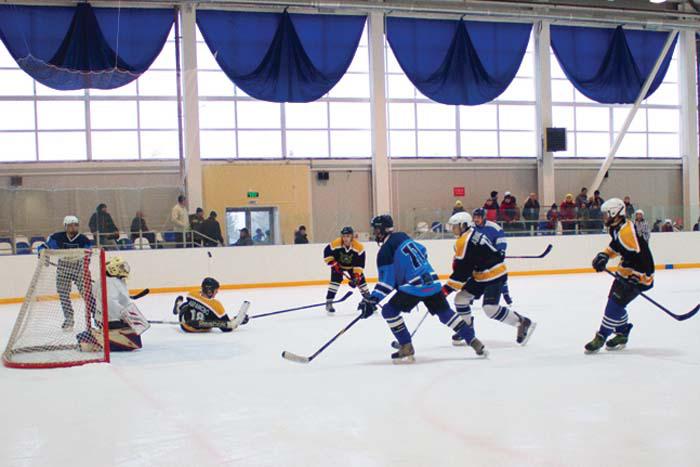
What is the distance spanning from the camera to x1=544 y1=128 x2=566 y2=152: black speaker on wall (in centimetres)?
1831

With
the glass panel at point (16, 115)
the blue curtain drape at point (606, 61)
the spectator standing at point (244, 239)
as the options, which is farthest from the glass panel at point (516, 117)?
the glass panel at point (16, 115)

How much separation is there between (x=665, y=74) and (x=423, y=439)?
59.3 ft

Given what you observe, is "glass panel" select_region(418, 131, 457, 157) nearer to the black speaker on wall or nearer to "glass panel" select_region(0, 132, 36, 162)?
the black speaker on wall

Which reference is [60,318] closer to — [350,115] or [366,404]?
[366,404]

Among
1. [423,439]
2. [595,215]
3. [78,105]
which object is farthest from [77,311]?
[595,215]

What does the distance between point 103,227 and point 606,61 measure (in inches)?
490

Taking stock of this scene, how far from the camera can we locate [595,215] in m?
15.9

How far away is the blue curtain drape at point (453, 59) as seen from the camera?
17312 millimetres

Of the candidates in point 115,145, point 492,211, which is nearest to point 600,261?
point 492,211

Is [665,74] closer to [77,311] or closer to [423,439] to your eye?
[77,311]

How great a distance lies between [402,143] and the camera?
1809 centimetres

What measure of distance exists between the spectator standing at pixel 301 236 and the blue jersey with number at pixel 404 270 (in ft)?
29.8

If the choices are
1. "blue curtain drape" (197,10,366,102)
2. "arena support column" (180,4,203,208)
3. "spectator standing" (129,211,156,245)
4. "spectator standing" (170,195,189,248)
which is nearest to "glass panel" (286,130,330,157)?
"blue curtain drape" (197,10,366,102)

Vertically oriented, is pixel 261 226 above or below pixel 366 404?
above
